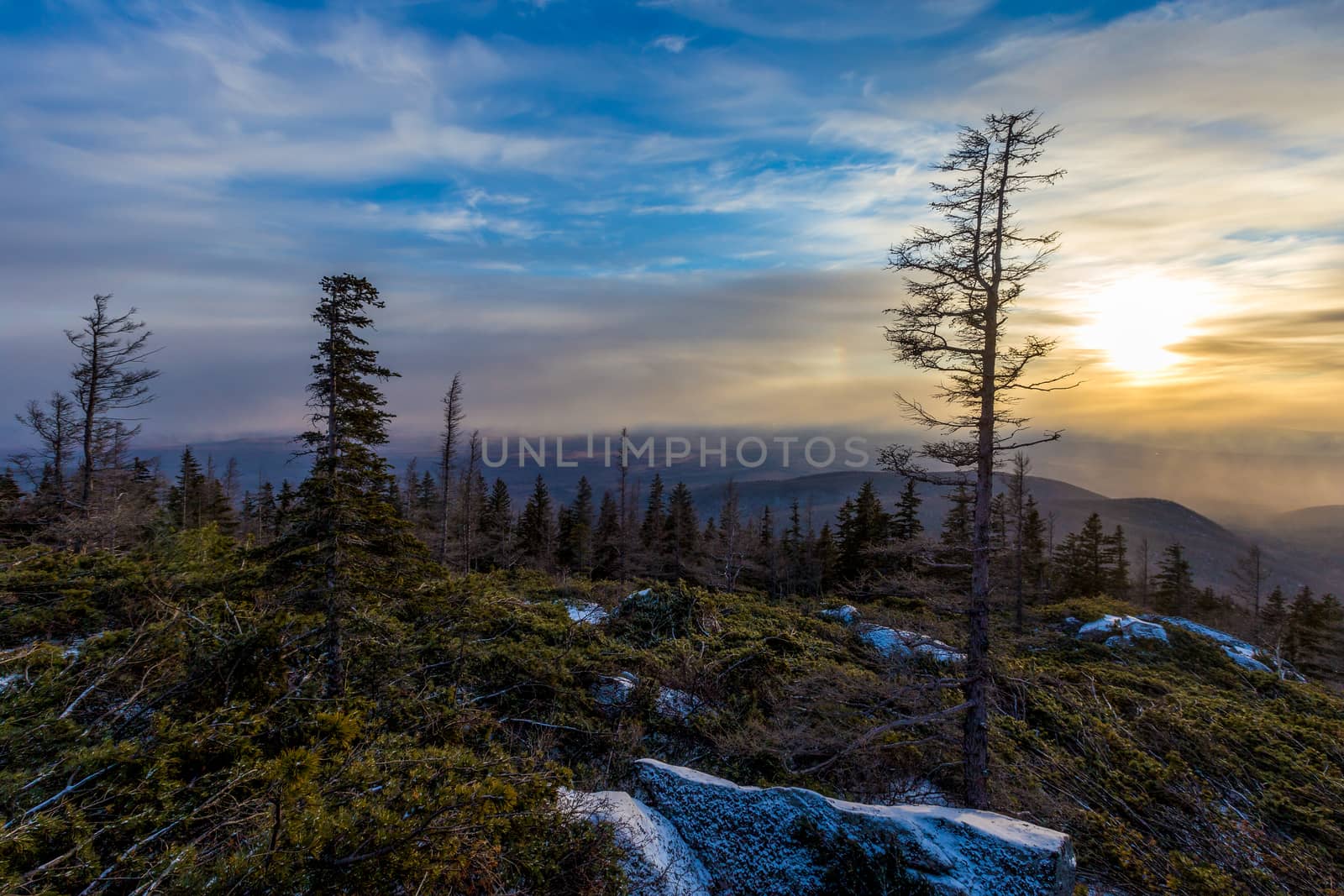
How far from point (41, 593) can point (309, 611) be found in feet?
17.3

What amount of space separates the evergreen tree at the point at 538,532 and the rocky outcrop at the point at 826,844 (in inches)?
1299

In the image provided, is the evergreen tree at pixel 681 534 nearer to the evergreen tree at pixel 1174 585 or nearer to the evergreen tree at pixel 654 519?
the evergreen tree at pixel 654 519

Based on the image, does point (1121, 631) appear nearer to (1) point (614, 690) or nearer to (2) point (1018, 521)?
(2) point (1018, 521)

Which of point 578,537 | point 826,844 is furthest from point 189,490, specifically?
point 826,844

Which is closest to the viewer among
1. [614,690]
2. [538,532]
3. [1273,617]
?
[614,690]

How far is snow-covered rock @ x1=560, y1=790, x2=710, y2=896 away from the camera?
201 inches

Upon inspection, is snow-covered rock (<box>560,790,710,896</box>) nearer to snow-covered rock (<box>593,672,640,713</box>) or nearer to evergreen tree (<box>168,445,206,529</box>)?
snow-covered rock (<box>593,672,640,713</box>)

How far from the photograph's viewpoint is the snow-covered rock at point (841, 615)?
17.0m

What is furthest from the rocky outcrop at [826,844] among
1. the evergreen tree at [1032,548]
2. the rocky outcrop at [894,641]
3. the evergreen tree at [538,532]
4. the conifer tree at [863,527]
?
the evergreen tree at [538,532]

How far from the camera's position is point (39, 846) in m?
3.40

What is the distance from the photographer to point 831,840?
5.33 meters

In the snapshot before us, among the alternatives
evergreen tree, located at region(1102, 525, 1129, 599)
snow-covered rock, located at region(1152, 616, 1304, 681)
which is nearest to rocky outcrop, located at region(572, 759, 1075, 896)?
snow-covered rock, located at region(1152, 616, 1304, 681)

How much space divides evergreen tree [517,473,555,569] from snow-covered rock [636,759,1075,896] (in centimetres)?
3297

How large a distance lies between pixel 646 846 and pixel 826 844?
1.90m
